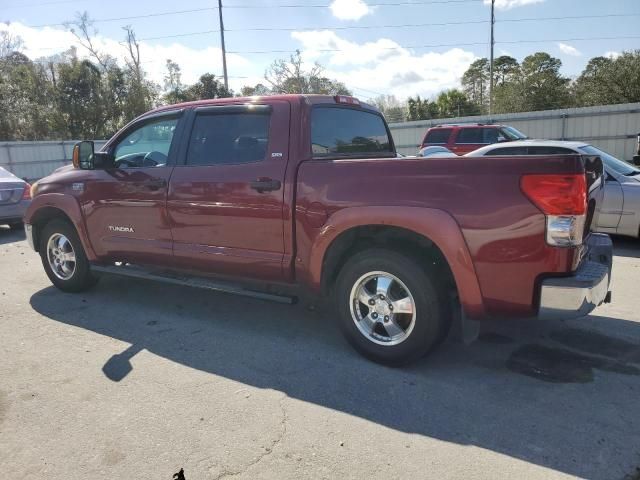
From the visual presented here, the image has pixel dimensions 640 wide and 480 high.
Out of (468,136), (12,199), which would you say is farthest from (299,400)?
(468,136)

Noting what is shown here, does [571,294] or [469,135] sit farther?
[469,135]

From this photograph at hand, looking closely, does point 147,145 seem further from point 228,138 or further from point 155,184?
point 228,138

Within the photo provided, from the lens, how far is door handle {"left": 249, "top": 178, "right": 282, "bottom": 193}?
3920mm

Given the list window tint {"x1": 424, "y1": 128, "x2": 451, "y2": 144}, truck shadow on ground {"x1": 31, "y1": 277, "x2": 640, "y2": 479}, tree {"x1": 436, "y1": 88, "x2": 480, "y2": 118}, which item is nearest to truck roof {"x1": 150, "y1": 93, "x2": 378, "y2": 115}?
truck shadow on ground {"x1": 31, "y1": 277, "x2": 640, "y2": 479}

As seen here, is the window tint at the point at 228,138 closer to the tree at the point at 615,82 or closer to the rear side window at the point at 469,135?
the rear side window at the point at 469,135

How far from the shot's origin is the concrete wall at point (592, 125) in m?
18.5

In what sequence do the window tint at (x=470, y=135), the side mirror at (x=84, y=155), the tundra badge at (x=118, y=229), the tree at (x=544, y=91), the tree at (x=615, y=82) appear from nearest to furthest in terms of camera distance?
the tundra badge at (x=118, y=229) → the side mirror at (x=84, y=155) → the window tint at (x=470, y=135) → the tree at (x=615, y=82) → the tree at (x=544, y=91)

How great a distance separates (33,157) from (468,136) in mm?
17363

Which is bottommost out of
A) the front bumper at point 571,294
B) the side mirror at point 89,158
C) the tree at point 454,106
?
the front bumper at point 571,294

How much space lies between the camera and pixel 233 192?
4133mm

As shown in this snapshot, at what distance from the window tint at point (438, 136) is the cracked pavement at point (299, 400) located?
1090 cm

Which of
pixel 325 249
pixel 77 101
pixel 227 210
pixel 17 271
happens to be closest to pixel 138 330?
pixel 227 210

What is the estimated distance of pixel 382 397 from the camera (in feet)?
10.8

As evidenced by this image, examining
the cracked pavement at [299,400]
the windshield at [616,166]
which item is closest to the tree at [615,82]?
the windshield at [616,166]
